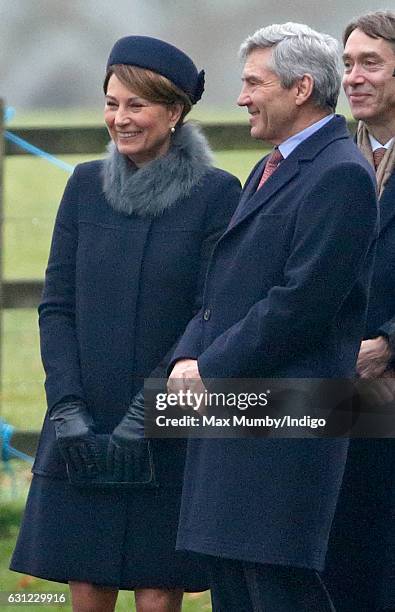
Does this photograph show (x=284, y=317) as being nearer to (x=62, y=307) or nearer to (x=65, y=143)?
(x=62, y=307)

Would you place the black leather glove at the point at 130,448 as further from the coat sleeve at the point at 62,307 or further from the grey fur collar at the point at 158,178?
the grey fur collar at the point at 158,178

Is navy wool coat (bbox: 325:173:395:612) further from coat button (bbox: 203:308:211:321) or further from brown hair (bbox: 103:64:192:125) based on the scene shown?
brown hair (bbox: 103:64:192:125)

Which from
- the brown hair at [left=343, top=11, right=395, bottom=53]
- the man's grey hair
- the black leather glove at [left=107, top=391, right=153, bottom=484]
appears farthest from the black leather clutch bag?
the brown hair at [left=343, top=11, right=395, bottom=53]

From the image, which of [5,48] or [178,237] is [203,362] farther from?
[5,48]

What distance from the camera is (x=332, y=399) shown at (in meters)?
3.37

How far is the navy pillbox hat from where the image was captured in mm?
3740

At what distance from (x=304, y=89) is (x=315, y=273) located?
0.48 meters

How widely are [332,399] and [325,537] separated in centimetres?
31

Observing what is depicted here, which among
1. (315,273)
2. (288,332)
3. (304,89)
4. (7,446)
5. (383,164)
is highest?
(304,89)

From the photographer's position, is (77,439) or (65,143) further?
(65,143)

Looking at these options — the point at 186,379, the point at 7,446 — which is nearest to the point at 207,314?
the point at 186,379

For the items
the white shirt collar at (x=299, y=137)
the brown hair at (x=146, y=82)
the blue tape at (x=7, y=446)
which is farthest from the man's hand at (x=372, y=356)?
the blue tape at (x=7, y=446)

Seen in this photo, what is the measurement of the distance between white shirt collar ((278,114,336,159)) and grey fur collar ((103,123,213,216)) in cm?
42

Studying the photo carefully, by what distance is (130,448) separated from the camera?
12.1 feet
